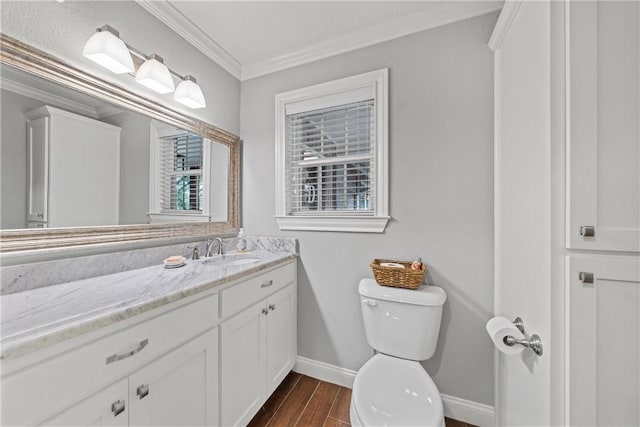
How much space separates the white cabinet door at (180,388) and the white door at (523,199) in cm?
125

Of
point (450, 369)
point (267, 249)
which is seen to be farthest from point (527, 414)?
point (267, 249)

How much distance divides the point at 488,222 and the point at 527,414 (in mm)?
848

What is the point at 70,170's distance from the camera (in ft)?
3.60

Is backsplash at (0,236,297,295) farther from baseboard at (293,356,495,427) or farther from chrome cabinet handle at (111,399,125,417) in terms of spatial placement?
baseboard at (293,356,495,427)

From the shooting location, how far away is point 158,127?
1.46m

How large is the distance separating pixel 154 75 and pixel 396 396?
1.98m

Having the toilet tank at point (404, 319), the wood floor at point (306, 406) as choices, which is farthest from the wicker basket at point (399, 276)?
the wood floor at point (306, 406)

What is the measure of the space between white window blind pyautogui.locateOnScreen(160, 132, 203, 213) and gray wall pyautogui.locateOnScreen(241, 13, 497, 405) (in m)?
0.92

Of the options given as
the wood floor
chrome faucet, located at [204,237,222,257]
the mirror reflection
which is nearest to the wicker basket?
the wood floor

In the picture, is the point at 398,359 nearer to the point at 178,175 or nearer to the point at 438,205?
the point at 438,205

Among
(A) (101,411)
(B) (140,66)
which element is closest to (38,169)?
(B) (140,66)

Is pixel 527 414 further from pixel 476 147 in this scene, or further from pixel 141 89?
pixel 141 89

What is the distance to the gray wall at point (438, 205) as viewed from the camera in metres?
1.35

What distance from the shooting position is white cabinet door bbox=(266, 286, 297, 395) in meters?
1.47
